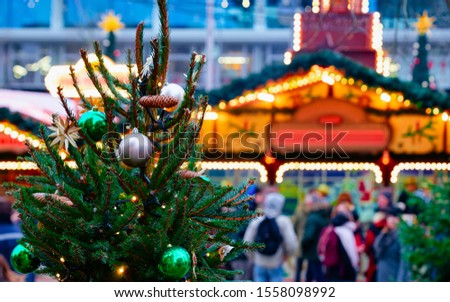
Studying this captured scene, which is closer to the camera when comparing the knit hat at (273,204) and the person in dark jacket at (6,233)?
the person in dark jacket at (6,233)

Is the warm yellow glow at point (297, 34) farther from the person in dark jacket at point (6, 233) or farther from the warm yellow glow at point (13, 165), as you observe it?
the person in dark jacket at point (6, 233)

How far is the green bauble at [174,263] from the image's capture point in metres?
3.97

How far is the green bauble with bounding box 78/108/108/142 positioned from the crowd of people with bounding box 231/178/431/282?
6.61 metres

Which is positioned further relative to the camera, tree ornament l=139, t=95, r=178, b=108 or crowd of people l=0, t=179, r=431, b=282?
crowd of people l=0, t=179, r=431, b=282

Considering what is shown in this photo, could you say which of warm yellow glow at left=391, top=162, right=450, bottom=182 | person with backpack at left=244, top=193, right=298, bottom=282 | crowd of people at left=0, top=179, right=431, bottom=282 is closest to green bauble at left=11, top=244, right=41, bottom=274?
crowd of people at left=0, top=179, right=431, bottom=282

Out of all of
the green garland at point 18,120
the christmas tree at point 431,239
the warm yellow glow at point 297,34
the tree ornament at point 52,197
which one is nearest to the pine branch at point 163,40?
the tree ornament at point 52,197

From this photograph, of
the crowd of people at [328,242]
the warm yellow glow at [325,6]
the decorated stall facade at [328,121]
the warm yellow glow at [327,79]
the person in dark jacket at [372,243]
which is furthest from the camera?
the warm yellow glow at [325,6]

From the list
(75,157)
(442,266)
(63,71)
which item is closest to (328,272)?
(442,266)

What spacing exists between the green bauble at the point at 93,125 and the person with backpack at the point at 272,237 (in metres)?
6.72

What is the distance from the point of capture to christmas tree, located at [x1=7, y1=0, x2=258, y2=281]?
4051 millimetres

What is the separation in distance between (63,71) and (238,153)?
3.71 m

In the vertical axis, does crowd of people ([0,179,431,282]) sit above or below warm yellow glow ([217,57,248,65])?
below

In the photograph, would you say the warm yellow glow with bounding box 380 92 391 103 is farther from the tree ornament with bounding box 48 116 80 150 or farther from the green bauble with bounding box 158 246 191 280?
the green bauble with bounding box 158 246 191 280

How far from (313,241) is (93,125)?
794 cm
